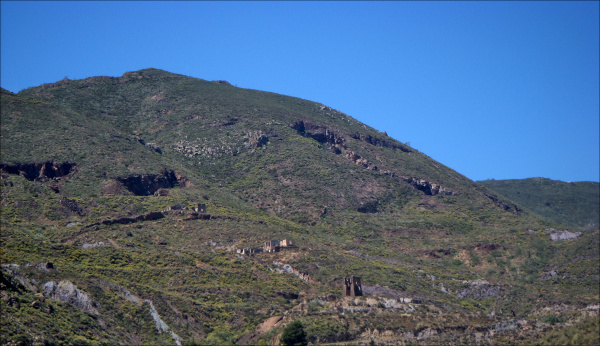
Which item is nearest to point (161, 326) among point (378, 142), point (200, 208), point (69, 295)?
point (69, 295)

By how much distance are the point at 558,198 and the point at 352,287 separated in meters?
109

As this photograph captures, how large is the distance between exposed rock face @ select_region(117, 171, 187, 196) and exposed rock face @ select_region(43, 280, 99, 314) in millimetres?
39241

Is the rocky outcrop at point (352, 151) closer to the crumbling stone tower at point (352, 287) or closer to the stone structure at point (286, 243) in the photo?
the stone structure at point (286, 243)

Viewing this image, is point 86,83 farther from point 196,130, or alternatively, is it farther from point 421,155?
point 421,155

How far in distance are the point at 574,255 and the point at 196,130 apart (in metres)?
55.2

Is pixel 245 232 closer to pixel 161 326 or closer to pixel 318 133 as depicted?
pixel 161 326

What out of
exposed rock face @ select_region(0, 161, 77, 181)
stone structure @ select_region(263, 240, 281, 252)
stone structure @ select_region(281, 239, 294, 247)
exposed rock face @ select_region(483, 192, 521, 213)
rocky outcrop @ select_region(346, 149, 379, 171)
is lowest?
stone structure @ select_region(263, 240, 281, 252)

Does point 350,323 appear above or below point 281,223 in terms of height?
below

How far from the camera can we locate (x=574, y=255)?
97.4 metres

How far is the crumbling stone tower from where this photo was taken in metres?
72.8

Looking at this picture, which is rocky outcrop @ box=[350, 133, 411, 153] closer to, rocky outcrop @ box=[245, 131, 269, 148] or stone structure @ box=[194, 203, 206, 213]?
rocky outcrop @ box=[245, 131, 269, 148]

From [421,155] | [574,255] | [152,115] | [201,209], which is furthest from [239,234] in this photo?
[421,155]

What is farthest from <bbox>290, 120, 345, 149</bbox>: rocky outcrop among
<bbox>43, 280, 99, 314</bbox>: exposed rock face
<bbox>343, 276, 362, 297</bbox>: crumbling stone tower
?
<bbox>43, 280, 99, 314</bbox>: exposed rock face

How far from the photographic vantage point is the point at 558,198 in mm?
171375
